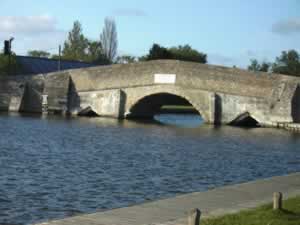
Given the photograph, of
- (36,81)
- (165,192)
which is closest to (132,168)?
(165,192)

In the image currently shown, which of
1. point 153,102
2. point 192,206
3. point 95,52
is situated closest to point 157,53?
point 153,102

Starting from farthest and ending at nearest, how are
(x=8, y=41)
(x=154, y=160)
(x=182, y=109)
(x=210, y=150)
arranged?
(x=182, y=109), (x=8, y=41), (x=210, y=150), (x=154, y=160)

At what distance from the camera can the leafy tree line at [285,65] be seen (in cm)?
7756

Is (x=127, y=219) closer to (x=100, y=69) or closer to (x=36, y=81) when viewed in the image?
(x=100, y=69)

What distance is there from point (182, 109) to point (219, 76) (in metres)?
30.3

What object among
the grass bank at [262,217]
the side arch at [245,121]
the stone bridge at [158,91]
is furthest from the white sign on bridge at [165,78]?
the grass bank at [262,217]

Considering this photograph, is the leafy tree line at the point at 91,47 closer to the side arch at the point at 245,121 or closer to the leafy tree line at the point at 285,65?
the leafy tree line at the point at 285,65

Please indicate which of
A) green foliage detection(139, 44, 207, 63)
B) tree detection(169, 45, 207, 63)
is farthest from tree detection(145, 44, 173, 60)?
tree detection(169, 45, 207, 63)

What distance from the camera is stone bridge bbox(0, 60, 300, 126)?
123ft

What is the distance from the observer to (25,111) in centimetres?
4738

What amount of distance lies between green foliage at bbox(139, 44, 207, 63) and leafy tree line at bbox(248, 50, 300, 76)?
24.0 feet

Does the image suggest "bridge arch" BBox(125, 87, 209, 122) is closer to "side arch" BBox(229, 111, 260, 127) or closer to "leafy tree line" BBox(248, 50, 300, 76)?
"side arch" BBox(229, 111, 260, 127)

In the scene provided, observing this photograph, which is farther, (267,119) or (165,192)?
(267,119)

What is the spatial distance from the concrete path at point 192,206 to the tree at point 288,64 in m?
63.1
